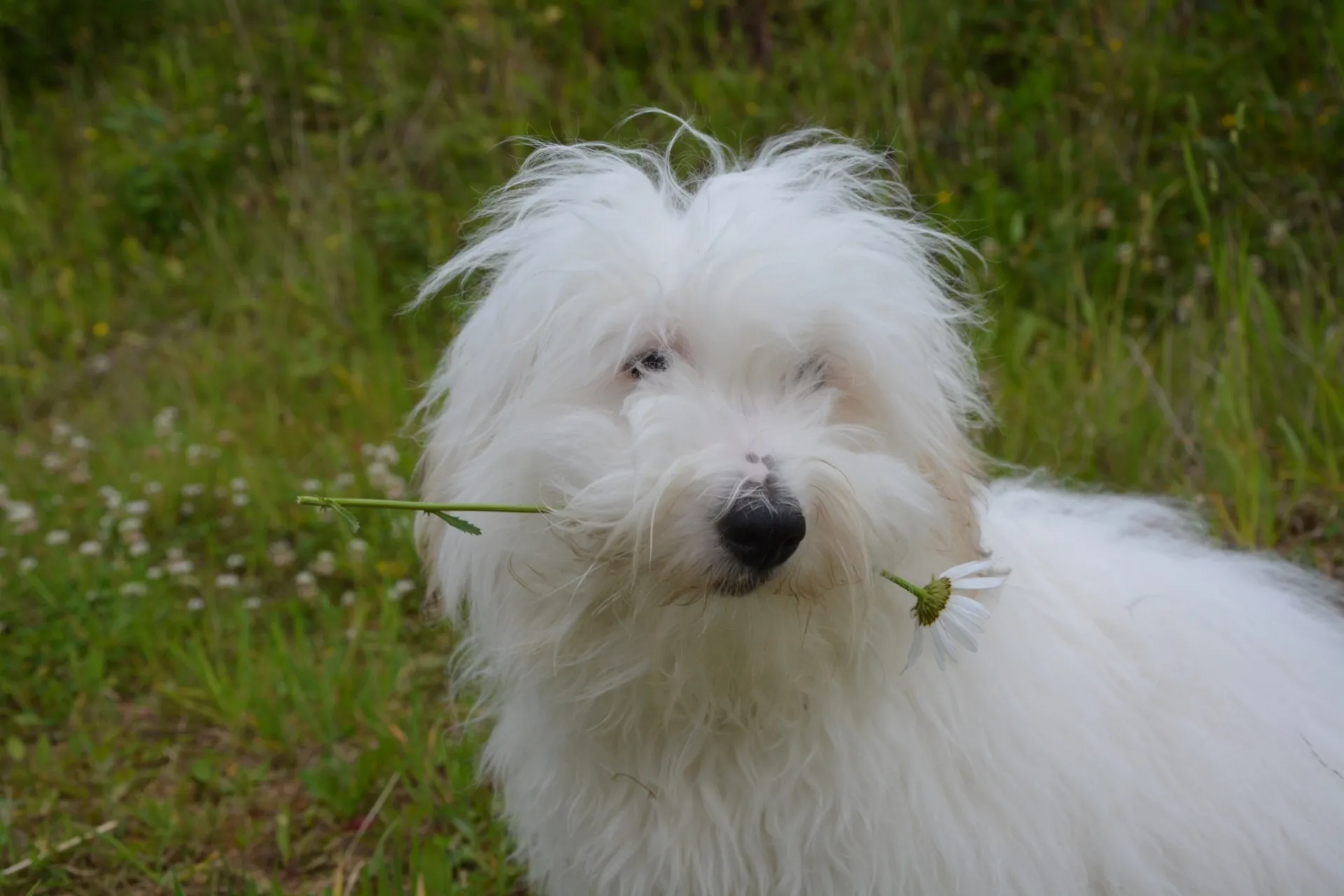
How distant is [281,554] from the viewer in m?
3.60

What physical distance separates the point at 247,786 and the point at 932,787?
72.4 inches

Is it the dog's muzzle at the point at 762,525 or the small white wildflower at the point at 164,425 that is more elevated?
the dog's muzzle at the point at 762,525

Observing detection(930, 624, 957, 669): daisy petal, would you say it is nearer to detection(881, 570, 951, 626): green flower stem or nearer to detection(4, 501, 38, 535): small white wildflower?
detection(881, 570, 951, 626): green flower stem

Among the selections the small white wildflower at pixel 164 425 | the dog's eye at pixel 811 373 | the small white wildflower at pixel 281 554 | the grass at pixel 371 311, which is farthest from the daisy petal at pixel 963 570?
the small white wildflower at pixel 164 425

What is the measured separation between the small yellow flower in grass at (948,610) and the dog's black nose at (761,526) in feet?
0.61

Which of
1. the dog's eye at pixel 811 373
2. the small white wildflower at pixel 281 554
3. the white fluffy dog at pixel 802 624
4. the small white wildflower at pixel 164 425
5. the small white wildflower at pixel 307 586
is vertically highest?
the dog's eye at pixel 811 373

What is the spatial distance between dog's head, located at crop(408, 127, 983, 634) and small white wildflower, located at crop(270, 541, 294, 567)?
1.76 m

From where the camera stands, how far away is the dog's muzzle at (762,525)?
1.49 metres

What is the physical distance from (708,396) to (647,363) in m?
0.15

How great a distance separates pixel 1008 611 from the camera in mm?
1924

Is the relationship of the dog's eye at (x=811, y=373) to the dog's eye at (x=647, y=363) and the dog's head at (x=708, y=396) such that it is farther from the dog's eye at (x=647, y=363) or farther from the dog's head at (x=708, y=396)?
the dog's eye at (x=647, y=363)

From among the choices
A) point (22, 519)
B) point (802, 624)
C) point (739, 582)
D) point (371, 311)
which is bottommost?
point (22, 519)

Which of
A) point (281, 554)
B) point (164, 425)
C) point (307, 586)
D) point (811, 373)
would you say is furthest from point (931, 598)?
point (164, 425)

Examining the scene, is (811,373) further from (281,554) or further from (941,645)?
(281,554)
